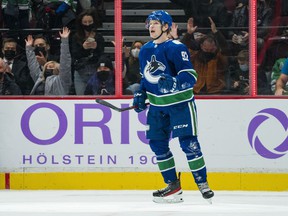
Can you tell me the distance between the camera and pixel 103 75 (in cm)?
998

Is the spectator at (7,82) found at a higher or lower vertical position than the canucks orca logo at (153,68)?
lower

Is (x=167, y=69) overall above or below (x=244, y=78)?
above

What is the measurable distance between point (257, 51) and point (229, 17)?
15.1 inches

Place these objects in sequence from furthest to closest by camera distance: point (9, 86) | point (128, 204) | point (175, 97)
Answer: point (9, 86) → point (128, 204) → point (175, 97)

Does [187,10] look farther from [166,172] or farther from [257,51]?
[166,172]

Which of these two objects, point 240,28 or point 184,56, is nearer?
point 184,56

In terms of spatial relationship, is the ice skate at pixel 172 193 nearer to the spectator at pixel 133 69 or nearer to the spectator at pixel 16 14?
the spectator at pixel 133 69

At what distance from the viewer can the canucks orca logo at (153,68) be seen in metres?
8.24

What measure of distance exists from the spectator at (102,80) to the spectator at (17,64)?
1.72 feet

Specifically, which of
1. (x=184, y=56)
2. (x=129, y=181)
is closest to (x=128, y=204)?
(x=184, y=56)

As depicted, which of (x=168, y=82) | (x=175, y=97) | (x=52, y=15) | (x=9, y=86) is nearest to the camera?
(x=168, y=82)

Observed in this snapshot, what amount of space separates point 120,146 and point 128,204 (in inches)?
59.2

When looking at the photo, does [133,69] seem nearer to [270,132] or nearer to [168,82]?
[270,132]

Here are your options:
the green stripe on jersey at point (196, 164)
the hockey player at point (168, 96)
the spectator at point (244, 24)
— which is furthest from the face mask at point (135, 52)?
the green stripe on jersey at point (196, 164)
